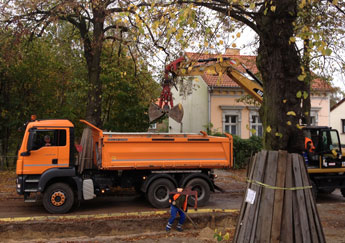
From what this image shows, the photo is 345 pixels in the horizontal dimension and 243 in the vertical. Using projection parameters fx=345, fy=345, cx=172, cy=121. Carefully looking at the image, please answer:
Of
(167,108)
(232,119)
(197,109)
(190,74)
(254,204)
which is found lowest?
(254,204)

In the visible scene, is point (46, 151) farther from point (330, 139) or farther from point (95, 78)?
Answer: point (330, 139)

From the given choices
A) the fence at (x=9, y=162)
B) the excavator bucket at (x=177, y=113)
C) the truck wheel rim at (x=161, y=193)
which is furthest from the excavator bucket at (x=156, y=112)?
the fence at (x=9, y=162)

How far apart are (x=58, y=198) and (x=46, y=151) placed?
1377mm

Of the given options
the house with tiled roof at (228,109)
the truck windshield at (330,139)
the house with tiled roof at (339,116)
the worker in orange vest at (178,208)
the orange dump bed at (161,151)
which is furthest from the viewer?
the house with tiled roof at (339,116)

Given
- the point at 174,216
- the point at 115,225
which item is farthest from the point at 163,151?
the point at 115,225

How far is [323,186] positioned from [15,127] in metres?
16.1

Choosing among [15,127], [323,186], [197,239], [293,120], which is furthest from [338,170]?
[15,127]

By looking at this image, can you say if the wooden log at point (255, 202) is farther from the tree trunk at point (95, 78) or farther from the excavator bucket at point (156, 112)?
the tree trunk at point (95, 78)

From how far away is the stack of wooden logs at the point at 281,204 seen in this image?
391cm

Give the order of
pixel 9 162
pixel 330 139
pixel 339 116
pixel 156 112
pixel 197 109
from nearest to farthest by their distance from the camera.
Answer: pixel 156 112 → pixel 330 139 → pixel 9 162 → pixel 197 109 → pixel 339 116

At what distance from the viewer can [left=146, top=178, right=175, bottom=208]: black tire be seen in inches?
412

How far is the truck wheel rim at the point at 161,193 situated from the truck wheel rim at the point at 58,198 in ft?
8.96

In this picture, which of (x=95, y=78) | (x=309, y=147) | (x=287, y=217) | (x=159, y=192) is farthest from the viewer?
(x=95, y=78)

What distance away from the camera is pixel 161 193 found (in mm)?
10633
